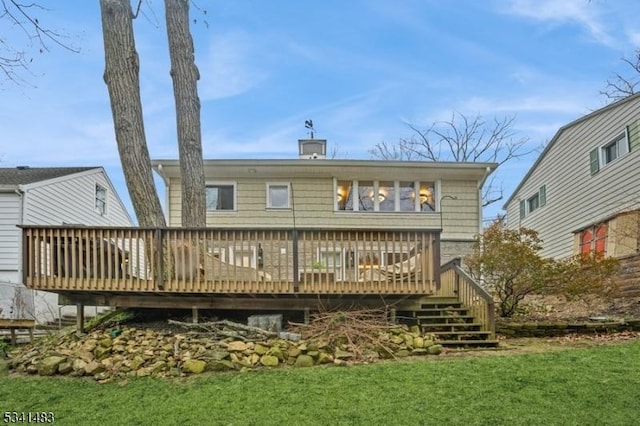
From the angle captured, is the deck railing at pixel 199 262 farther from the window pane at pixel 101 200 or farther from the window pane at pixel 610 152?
the window pane at pixel 101 200

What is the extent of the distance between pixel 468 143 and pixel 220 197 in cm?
1662

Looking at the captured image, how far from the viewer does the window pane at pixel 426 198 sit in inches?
506

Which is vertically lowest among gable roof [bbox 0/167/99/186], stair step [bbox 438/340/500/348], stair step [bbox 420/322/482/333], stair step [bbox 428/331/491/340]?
stair step [bbox 438/340/500/348]

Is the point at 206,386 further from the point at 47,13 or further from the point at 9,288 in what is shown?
the point at 9,288

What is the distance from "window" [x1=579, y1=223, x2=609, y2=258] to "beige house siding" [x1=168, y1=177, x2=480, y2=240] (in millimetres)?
3124

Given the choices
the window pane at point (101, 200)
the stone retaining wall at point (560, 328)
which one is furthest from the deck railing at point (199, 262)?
the window pane at point (101, 200)

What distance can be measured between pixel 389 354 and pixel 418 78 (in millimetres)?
18663

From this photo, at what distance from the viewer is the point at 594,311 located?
373 inches

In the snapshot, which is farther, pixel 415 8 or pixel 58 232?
pixel 415 8

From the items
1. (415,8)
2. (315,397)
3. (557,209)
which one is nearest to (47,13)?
(315,397)

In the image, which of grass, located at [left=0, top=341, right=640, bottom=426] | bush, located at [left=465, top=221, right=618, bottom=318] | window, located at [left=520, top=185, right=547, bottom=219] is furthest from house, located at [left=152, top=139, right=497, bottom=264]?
grass, located at [left=0, top=341, right=640, bottom=426]

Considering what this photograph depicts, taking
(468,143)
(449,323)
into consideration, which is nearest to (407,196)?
(449,323)

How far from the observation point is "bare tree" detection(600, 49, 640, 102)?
20047 mm

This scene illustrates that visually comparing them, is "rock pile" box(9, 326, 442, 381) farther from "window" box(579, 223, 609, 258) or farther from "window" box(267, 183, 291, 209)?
"window" box(579, 223, 609, 258)
